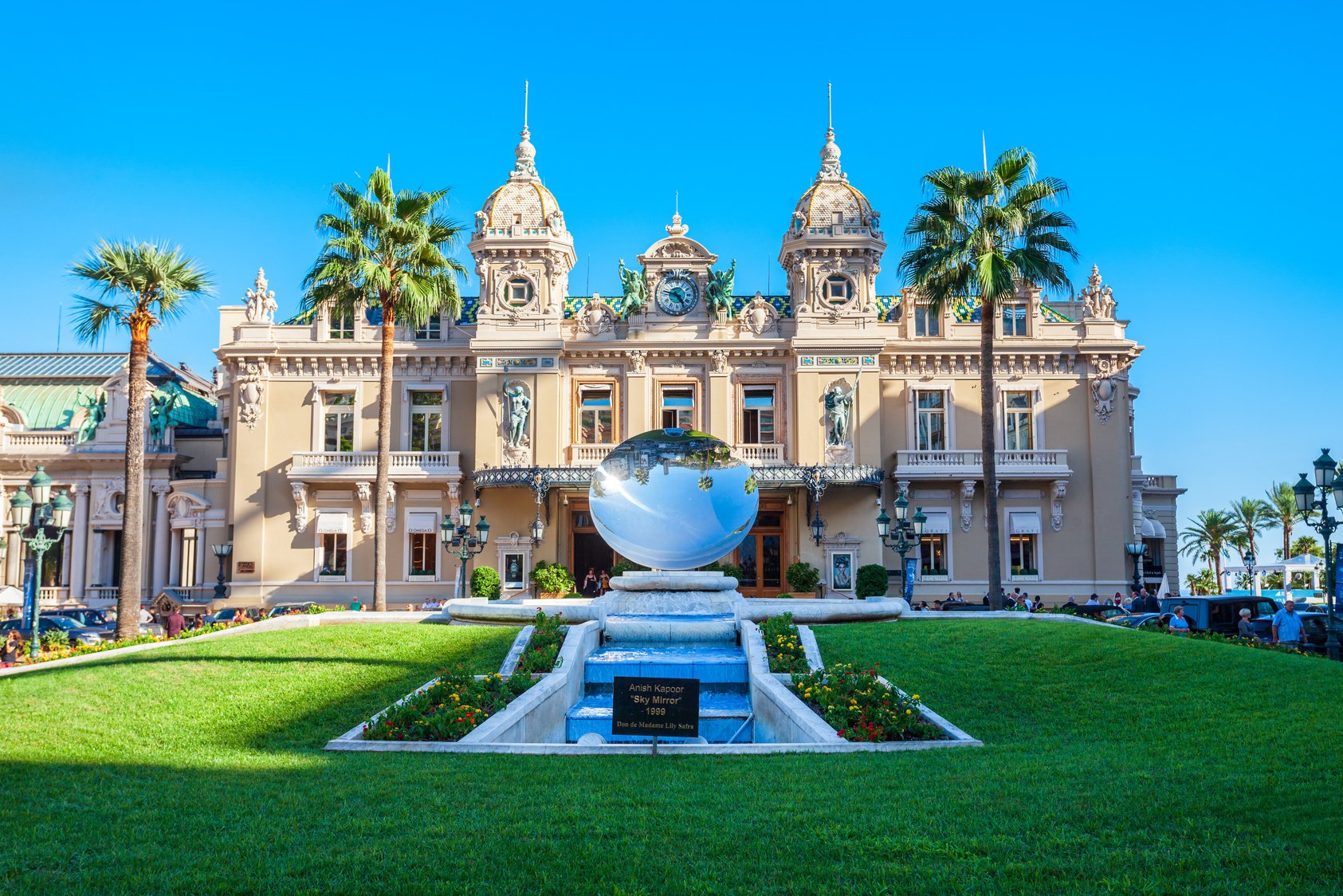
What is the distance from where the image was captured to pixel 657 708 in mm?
12352

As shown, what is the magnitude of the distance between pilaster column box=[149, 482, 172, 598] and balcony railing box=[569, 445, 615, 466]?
56.7 ft

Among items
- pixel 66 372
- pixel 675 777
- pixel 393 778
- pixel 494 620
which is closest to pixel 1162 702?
pixel 675 777

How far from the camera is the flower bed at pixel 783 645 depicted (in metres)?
18.5

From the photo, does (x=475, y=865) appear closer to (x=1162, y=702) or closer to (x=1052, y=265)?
(x=1162, y=702)

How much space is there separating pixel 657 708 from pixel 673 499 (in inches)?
424

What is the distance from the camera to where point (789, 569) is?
36.5 meters

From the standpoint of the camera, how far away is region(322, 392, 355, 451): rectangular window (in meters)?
41.5

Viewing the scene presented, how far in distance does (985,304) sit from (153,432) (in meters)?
35.3

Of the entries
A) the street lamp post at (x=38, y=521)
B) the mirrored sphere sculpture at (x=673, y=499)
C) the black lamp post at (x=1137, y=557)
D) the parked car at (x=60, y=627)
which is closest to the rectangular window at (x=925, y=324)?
the black lamp post at (x=1137, y=557)

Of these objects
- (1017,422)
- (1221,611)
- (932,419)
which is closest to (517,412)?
(932,419)

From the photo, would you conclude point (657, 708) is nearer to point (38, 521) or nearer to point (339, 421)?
point (38, 521)

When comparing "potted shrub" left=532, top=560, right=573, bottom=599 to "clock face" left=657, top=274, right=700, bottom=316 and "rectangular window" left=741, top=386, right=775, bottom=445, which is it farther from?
"clock face" left=657, top=274, right=700, bottom=316

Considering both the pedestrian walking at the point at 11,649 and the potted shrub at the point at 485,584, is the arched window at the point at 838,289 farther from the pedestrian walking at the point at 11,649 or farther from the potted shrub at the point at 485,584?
the pedestrian walking at the point at 11,649

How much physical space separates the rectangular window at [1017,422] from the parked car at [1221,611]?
1344 cm
